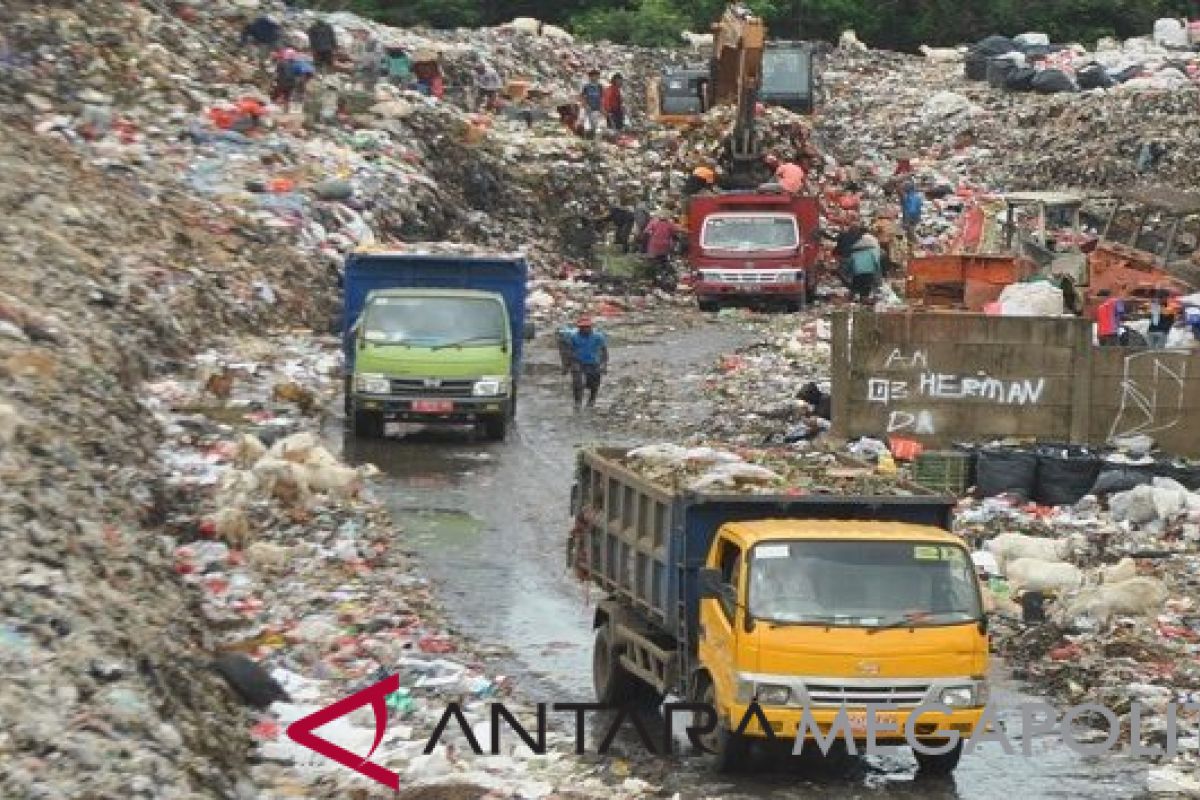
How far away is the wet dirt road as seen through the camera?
1445cm

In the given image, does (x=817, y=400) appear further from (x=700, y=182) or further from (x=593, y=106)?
(x=593, y=106)

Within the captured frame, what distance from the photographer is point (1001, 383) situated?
82.6ft

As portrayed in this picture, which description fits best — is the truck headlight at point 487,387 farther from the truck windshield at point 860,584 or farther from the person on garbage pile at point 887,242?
the person on garbage pile at point 887,242

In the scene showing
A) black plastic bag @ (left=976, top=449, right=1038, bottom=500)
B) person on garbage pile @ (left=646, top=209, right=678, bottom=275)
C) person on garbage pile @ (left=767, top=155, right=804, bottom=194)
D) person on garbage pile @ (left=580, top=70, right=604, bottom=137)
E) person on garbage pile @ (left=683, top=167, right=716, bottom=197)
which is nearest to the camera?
black plastic bag @ (left=976, top=449, right=1038, bottom=500)

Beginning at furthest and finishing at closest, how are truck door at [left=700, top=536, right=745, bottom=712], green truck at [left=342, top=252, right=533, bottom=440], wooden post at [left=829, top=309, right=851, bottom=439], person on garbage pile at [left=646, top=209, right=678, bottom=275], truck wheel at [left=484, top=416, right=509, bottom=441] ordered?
person on garbage pile at [left=646, top=209, right=678, bottom=275] → truck wheel at [left=484, top=416, right=509, bottom=441] → green truck at [left=342, top=252, right=533, bottom=440] → wooden post at [left=829, top=309, right=851, bottom=439] → truck door at [left=700, top=536, right=745, bottom=712]

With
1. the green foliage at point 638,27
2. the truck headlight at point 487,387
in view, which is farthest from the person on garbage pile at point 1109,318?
the green foliage at point 638,27

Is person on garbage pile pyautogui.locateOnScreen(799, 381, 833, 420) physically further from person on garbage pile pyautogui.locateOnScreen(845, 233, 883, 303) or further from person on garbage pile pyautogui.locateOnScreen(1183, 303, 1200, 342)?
person on garbage pile pyautogui.locateOnScreen(845, 233, 883, 303)

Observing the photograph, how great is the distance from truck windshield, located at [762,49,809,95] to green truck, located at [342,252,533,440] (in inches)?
1086

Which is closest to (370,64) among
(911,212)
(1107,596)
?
(911,212)

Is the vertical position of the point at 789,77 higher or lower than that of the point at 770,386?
Result: higher

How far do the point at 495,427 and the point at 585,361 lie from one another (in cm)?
293

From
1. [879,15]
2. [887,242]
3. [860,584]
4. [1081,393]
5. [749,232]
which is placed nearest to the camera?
[860,584]

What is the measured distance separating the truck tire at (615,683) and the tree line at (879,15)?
55975 millimetres

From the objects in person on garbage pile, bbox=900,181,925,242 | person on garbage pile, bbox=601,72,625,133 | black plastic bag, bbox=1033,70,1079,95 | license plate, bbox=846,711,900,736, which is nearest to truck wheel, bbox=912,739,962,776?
license plate, bbox=846,711,900,736
